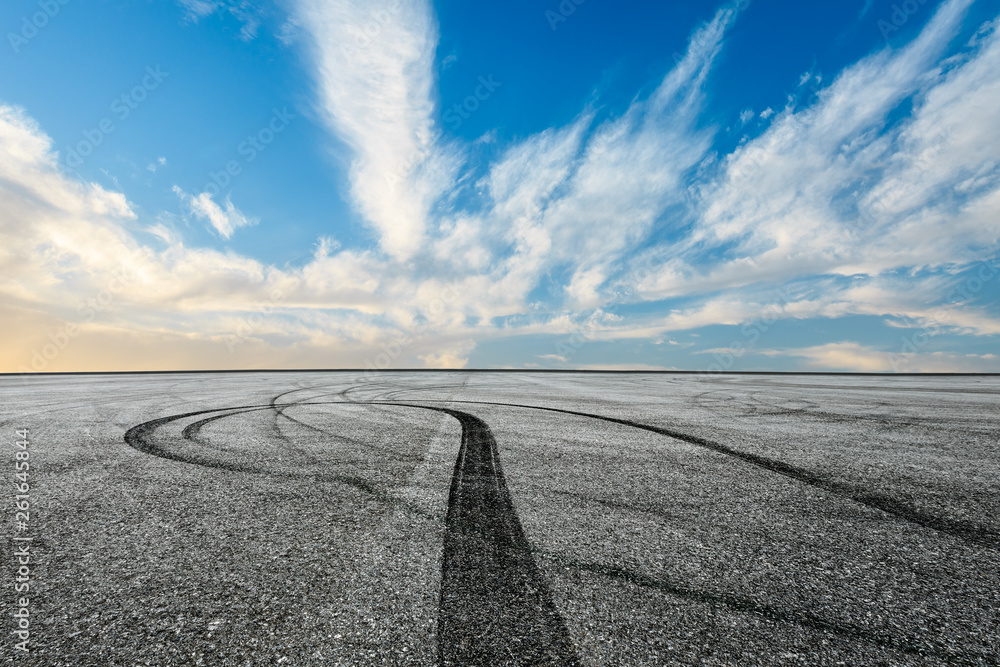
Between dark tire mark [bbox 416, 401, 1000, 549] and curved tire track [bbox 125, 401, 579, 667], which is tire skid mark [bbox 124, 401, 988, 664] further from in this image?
dark tire mark [bbox 416, 401, 1000, 549]

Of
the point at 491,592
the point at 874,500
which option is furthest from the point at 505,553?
the point at 874,500

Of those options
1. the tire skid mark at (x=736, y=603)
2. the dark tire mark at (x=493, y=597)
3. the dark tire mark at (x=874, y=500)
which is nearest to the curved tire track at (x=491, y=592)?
the dark tire mark at (x=493, y=597)

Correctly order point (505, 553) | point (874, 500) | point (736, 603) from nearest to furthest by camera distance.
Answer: point (736, 603) < point (505, 553) < point (874, 500)

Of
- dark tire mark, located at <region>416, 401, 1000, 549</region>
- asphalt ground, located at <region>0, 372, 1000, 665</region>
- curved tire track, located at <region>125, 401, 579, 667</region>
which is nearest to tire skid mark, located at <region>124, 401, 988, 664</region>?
asphalt ground, located at <region>0, 372, 1000, 665</region>

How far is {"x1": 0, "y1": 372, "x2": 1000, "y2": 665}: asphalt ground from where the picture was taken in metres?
1.87

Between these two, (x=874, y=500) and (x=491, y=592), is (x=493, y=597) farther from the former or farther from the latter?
(x=874, y=500)

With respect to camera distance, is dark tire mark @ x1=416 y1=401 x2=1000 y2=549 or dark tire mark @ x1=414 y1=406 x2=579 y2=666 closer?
dark tire mark @ x1=414 y1=406 x2=579 y2=666

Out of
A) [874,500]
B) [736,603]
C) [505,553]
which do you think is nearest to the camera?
[736,603]

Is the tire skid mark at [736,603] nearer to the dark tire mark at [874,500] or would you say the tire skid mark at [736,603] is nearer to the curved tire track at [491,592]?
the curved tire track at [491,592]

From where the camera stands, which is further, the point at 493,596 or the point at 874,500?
the point at 874,500

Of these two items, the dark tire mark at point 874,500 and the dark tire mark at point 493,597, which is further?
the dark tire mark at point 874,500

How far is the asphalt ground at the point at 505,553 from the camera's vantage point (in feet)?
6.15

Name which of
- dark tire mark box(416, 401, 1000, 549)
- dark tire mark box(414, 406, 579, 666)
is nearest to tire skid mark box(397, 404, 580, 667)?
dark tire mark box(414, 406, 579, 666)

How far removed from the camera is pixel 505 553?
2.65 m
